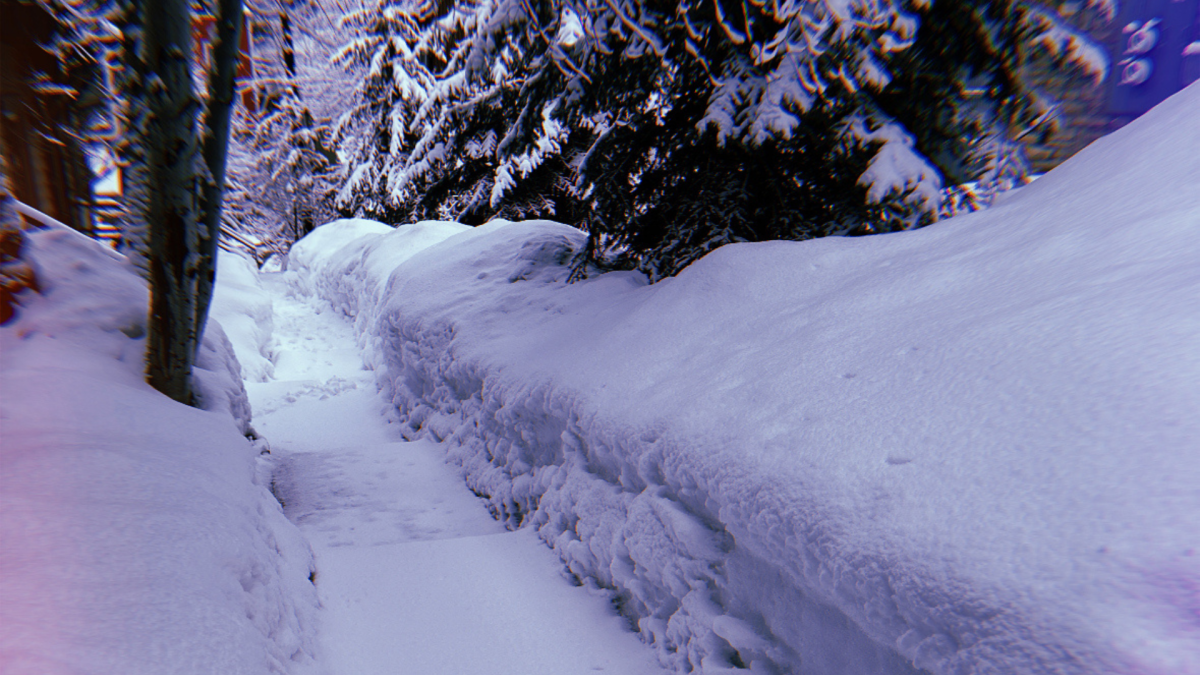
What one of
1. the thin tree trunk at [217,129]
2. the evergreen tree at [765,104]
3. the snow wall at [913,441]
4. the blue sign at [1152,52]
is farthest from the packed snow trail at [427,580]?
the blue sign at [1152,52]

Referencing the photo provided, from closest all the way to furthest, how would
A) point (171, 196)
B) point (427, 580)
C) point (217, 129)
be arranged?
1. point (171, 196)
2. point (217, 129)
3. point (427, 580)

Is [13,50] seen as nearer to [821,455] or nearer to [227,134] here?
[227,134]

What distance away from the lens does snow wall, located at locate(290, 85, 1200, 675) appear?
3.54 ft

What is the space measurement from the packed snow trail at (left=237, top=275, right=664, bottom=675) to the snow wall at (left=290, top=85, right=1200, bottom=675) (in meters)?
0.20

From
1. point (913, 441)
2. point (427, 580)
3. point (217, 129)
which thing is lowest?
point (427, 580)

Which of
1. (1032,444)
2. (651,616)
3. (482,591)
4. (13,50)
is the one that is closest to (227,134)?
(13,50)

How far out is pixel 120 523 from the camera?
157 centimetres

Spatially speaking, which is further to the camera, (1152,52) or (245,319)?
(245,319)

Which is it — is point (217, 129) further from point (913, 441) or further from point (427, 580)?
point (913, 441)

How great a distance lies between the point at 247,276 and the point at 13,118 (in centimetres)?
702

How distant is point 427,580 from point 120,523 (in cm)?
160

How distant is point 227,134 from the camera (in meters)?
2.83

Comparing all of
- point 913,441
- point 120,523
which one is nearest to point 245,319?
point 120,523

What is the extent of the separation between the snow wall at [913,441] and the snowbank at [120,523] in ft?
4.50
